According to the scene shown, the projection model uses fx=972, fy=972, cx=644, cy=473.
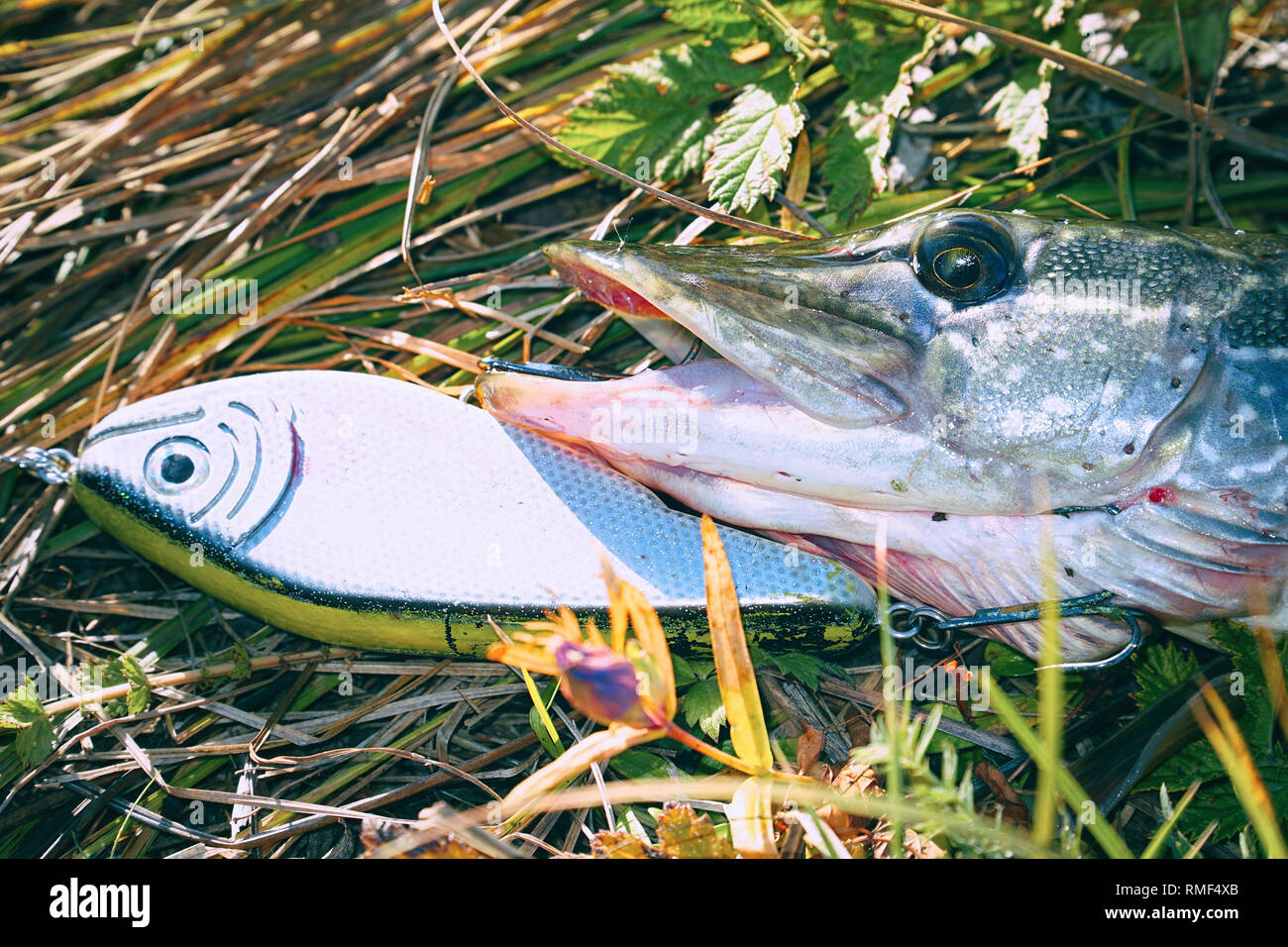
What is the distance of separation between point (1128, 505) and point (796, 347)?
80 centimetres

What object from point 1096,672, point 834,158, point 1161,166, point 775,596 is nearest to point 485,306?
point 834,158

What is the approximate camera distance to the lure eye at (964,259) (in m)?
2.04

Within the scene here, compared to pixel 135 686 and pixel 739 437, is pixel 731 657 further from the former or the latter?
pixel 135 686

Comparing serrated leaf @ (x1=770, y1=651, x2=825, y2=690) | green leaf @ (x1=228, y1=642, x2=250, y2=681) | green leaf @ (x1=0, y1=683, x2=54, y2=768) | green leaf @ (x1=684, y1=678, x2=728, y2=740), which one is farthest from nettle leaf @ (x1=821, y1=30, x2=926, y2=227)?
green leaf @ (x1=0, y1=683, x2=54, y2=768)

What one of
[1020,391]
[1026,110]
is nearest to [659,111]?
[1026,110]

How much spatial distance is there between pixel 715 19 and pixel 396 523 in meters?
Answer: 1.71

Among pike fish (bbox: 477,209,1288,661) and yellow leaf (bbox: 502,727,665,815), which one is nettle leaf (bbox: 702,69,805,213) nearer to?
pike fish (bbox: 477,209,1288,661)

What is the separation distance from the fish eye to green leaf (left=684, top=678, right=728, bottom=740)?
4.22 feet

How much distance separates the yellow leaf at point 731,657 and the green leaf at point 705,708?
148 mm

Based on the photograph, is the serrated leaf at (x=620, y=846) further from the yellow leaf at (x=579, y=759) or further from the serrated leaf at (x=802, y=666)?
the serrated leaf at (x=802, y=666)

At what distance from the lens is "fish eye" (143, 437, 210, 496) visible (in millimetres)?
2342

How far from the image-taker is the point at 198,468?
2350 mm
